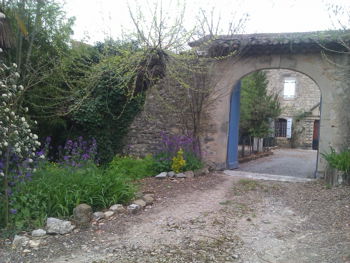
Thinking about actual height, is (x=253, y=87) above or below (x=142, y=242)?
above

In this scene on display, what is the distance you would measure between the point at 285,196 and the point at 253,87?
8.20m

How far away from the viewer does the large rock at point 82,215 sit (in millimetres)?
4225

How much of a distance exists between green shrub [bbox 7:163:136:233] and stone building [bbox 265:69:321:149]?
60.2 ft

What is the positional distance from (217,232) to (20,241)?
2229 mm

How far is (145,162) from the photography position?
826 cm

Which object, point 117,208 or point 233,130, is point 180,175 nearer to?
point 117,208

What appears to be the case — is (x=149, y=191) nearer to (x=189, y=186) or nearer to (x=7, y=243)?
(x=189, y=186)

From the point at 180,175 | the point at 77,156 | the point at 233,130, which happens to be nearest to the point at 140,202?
the point at 77,156

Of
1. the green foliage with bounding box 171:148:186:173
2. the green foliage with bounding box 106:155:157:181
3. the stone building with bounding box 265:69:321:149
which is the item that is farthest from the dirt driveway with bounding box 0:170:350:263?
the stone building with bounding box 265:69:321:149

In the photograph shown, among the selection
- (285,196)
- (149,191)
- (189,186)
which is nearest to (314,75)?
(285,196)

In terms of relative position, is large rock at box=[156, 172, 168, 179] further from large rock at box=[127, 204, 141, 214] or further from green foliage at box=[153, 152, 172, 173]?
large rock at box=[127, 204, 141, 214]

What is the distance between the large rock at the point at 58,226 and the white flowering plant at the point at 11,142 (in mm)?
445

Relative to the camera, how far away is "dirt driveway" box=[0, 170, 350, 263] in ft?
11.6

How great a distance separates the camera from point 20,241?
12.4 ft
